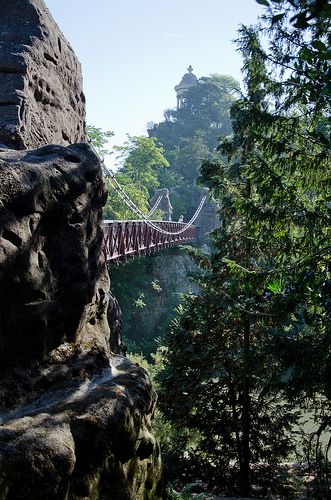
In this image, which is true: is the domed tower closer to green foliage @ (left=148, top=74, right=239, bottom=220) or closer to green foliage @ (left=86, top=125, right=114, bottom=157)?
green foliage @ (left=148, top=74, right=239, bottom=220)

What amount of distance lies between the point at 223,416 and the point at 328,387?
314 centimetres

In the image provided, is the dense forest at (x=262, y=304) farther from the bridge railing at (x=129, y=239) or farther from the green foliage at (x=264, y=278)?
the bridge railing at (x=129, y=239)

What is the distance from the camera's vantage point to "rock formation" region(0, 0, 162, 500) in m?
1.98

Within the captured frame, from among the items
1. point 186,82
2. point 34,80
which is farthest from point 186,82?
point 34,80

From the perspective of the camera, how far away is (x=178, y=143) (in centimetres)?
3656

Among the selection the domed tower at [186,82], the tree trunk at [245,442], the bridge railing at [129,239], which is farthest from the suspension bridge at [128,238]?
the domed tower at [186,82]

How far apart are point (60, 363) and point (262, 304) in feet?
10.4

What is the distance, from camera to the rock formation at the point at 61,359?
1.98 meters

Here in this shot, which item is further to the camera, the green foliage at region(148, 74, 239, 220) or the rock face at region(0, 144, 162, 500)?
the green foliage at region(148, 74, 239, 220)

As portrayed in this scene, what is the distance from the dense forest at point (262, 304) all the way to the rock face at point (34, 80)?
201 cm

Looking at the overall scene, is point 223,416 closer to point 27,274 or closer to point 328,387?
point 328,387

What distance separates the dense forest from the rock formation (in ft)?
3.48

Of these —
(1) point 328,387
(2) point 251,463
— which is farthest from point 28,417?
(2) point 251,463

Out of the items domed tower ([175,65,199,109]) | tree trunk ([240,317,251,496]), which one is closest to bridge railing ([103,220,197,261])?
tree trunk ([240,317,251,496])
